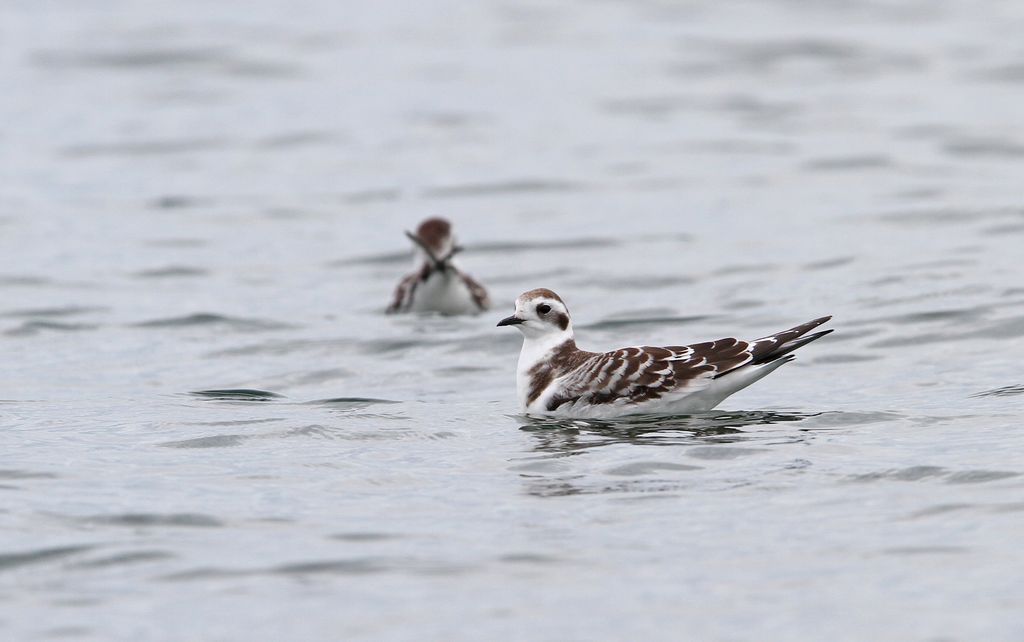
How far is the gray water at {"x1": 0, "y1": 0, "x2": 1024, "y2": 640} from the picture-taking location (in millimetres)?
10484

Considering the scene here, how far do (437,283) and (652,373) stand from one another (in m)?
6.85

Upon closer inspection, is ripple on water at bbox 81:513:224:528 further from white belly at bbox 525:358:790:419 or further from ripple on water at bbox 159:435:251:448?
white belly at bbox 525:358:790:419

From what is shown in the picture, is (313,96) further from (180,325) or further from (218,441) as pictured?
(218,441)

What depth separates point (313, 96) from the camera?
38.5 m

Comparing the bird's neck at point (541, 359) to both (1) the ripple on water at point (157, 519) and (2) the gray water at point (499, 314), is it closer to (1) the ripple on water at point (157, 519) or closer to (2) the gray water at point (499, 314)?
(2) the gray water at point (499, 314)

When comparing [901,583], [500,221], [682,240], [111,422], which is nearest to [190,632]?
[901,583]

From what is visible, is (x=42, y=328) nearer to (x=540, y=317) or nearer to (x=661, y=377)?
(x=540, y=317)

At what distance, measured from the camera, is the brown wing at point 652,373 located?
1455 cm

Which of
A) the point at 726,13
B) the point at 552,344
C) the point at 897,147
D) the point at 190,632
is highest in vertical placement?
the point at 726,13

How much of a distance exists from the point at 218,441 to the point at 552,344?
3.11 meters

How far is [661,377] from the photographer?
14.6 m

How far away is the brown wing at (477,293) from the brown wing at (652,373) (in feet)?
21.9

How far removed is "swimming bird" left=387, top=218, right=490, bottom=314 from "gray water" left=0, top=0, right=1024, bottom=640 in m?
0.47

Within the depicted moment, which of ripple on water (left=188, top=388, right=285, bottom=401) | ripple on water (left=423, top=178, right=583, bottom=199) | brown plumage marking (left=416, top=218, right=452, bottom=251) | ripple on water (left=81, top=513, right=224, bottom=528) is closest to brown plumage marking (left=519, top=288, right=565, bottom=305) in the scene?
ripple on water (left=188, top=388, right=285, bottom=401)
